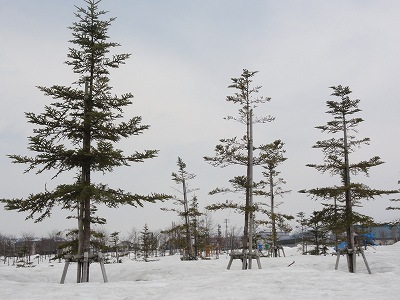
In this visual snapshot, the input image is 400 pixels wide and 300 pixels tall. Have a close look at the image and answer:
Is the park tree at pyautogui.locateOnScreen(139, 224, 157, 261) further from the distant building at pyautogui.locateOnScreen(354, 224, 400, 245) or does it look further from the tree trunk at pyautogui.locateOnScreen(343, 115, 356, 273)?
the tree trunk at pyautogui.locateOnScreen(343, 115, 356, 273)

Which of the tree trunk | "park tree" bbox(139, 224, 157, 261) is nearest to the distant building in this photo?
the tree trunk

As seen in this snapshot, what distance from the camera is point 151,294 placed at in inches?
389

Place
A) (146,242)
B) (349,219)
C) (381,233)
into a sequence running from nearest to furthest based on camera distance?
(349,219) < (146,242) < (381,233)

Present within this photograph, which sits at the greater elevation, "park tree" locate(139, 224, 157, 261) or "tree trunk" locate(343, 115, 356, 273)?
"tree trunk" locate(343, 115, 356, 273)

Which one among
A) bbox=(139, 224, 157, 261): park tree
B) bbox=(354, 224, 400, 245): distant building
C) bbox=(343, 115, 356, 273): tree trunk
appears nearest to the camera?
bbox=(343, 115, 356, 273): tree trunk

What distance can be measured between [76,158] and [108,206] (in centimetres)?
252

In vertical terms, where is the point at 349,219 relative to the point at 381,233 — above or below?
above

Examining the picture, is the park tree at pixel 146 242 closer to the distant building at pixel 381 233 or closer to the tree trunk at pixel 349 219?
the distant building at pixel 381 233

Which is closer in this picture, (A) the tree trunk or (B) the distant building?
(A) the tree trunk

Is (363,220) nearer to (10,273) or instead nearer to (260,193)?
(260,193)

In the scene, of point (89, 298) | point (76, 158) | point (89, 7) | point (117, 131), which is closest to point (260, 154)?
point (117, 131)

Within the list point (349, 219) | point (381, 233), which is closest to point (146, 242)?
point (349, 219)

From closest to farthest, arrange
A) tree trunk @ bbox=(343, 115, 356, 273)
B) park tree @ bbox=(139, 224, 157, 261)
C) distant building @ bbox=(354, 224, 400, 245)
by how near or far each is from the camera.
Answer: tree trunk @ bbox=(343, 115, 356, 273) < distant building @ bbox=(354, 224, 400, 245) < park tree @ bbox=(139, 224, 157, 261)

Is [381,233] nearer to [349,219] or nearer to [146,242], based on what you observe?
[146,242]
